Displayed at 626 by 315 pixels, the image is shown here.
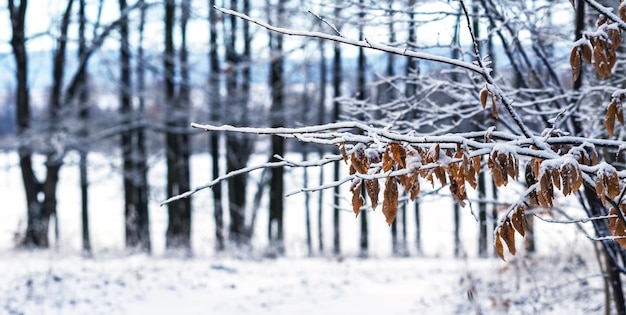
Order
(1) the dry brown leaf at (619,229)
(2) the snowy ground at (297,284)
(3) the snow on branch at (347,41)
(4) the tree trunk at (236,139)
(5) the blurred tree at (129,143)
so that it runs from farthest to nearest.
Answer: (5) the blurred tree at (129,143) < (4) the tree trunk at (236,139) < (2) the snowy ground at (297,284) < (1) the dry brown leaf at (619,229) < (3) the snow on branch at (347,41)

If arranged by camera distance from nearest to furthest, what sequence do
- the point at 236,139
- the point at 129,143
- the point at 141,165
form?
1. the point at 236,139
2. the point at 129,143
3. the point at 141,165

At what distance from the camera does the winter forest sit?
8.07 ft

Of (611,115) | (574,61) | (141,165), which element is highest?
(141,165)

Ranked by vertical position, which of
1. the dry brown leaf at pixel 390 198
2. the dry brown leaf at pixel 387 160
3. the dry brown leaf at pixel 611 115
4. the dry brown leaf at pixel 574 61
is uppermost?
the dry brown leaf at pixel 574 61

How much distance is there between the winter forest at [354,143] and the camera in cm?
246

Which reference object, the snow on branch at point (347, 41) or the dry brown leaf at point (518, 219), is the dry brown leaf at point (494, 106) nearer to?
the snow on branch at point (347, 41)

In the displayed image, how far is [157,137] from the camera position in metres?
23.7

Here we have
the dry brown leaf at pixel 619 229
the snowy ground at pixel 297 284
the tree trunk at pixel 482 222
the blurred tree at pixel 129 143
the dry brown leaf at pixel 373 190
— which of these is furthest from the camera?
the blurred tree at pixel 129 143

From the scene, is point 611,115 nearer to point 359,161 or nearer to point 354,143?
point 359,161

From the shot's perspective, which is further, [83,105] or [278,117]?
[278,117]

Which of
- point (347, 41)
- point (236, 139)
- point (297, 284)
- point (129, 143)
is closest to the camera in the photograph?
point (347, 41)

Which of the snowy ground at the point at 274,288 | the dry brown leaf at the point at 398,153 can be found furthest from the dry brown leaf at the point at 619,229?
the snowy ground at the point at 274,288

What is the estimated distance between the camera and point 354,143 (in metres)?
4.26

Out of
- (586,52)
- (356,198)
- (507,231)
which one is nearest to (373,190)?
(356,198)
